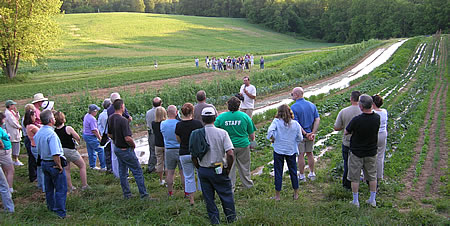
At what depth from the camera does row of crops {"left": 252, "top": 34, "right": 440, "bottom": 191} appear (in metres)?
9.87

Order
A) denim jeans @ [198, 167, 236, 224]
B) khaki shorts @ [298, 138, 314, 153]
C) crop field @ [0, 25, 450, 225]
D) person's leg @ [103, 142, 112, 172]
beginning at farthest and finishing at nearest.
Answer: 1. person's leg @ [103, 142, 112, 172]
2. khaki shorts @ [298, 138, 314, 153]
3. crop field @ [0, 25, 450, 225]
4. denim jeans @ [198, 167, 236, 224]

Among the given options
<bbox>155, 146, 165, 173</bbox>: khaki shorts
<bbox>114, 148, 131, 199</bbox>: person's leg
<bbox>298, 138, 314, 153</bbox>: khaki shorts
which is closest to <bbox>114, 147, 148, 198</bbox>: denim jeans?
<bbox>114, 148, 131, 199</bbox>: person's leg

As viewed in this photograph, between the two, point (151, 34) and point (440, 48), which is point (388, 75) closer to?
point (440, 48)

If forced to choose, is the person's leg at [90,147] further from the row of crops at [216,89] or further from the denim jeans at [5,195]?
the row of crops at [216,89]

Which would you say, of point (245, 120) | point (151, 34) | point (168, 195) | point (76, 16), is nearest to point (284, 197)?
point (245, 120)

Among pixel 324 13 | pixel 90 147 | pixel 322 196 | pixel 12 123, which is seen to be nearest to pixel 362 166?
pixel 322 196

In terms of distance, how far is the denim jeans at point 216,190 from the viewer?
19.2 feet

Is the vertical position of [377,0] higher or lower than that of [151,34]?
higher

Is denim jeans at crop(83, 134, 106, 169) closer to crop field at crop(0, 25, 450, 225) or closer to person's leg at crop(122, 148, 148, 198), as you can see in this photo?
crop field at crop(0, 25, 450, 225)

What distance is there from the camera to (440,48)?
4675 centimetres

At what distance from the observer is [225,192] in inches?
232

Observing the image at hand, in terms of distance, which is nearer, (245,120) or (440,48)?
(245,120)

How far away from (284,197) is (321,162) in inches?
123

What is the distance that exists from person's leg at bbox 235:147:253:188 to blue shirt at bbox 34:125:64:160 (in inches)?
141
